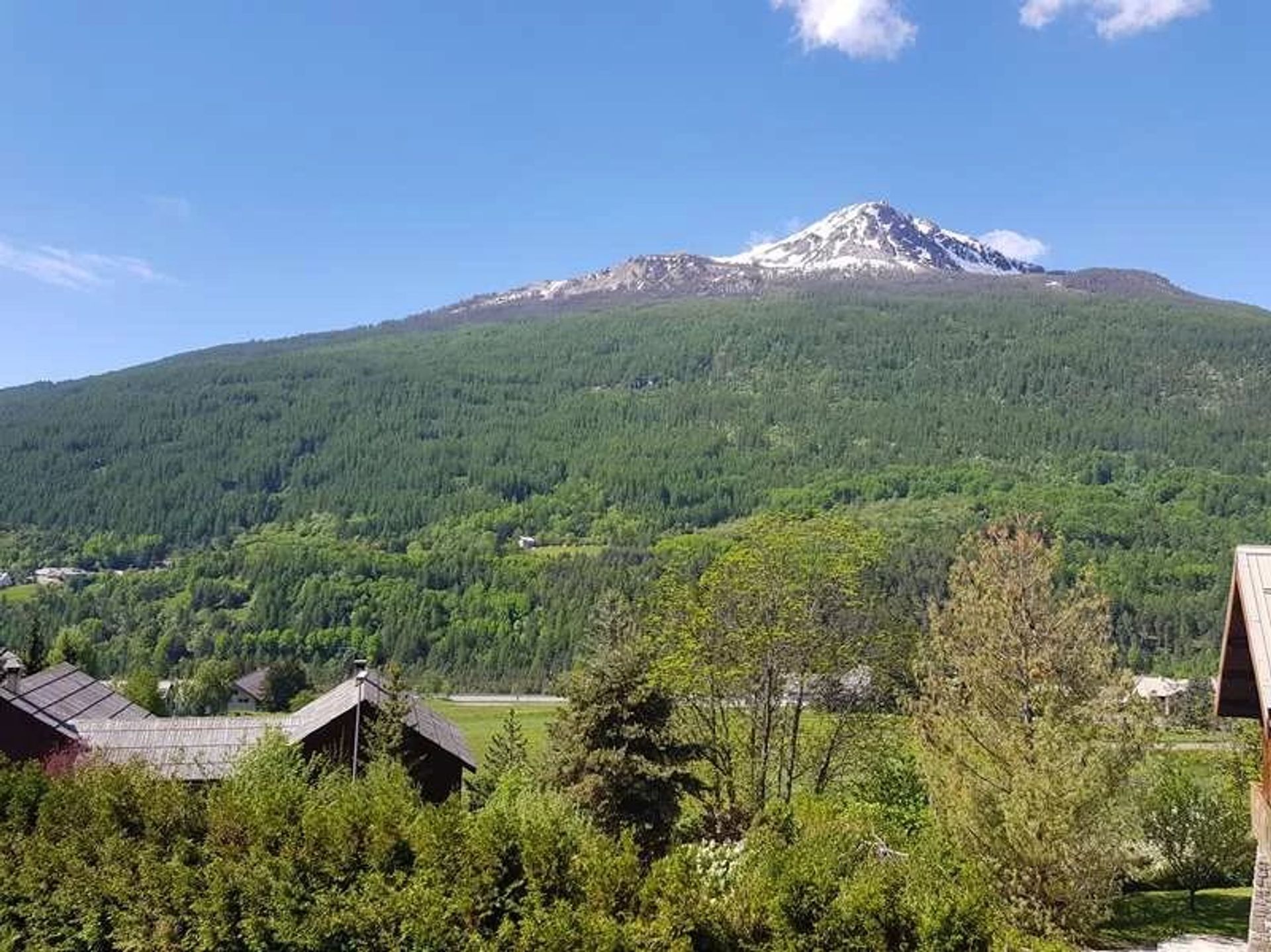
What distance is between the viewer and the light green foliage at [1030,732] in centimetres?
1684

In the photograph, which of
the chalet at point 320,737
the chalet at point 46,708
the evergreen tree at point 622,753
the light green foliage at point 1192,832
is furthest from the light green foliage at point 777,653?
the chalet at point 46,708

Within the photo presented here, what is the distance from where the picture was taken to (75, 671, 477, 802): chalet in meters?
35.4

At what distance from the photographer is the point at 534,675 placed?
12331 cm

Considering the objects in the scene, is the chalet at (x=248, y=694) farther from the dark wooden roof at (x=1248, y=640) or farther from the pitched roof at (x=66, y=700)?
the dark wooden roof at (x=1248, y=640)

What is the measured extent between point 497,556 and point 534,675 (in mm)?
59094

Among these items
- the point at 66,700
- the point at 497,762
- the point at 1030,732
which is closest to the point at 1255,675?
the point at 1030,732

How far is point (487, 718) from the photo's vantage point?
8938cm

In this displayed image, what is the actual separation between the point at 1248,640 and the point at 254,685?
9835 centimetres

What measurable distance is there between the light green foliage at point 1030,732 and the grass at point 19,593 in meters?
178

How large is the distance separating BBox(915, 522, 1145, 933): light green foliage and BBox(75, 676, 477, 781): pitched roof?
2054 centimetres

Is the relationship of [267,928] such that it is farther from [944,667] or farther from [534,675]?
[534,675]

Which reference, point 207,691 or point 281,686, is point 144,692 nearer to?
point 207,691

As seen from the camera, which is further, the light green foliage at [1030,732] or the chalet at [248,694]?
the chalet at [248,694]

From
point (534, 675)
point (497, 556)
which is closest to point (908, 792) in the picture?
point (534, 675)
